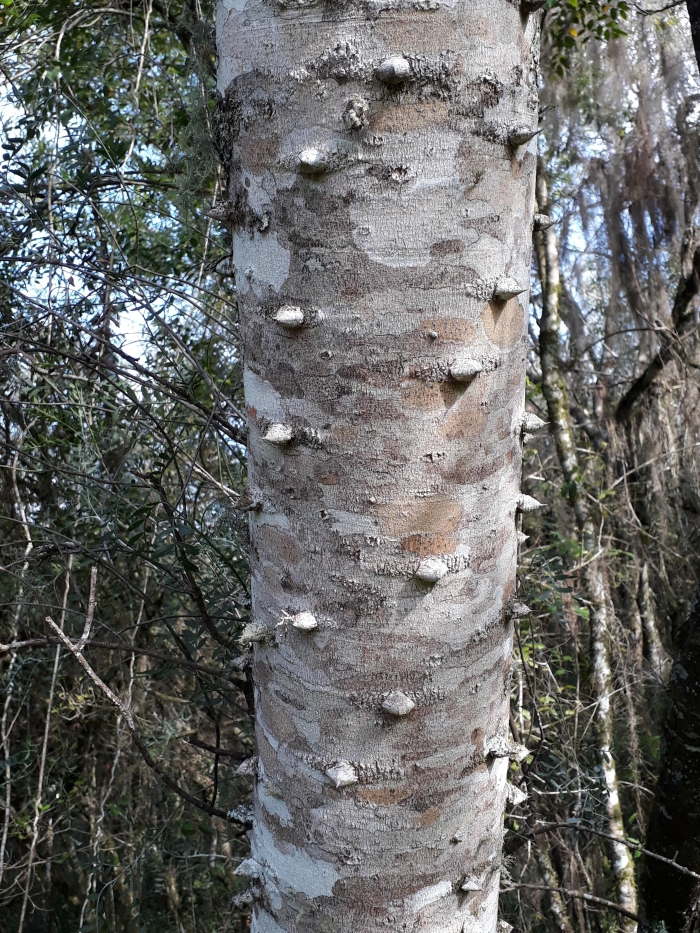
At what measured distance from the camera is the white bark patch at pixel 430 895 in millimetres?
778

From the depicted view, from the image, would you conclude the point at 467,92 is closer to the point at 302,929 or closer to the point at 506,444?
the point at 506,444

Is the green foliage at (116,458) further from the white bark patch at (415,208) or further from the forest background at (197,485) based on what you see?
the white bark patch at (415,208)

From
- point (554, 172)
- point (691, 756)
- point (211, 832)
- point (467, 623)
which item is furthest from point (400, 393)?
point (554, 172)

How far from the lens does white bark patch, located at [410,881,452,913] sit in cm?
78

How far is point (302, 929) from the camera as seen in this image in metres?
0.80

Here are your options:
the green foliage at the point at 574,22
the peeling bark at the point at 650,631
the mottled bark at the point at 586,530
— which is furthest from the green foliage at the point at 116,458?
the peeling bark at the point at 650,631

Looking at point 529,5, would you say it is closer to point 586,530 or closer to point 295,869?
point 295,869

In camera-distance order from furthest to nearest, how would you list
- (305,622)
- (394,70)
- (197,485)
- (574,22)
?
1. (574,22)
2. (197,485)
3. (305,622)
4. (394,70)

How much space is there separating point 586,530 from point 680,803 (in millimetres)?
1726

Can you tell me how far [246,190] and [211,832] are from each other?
2131 mm

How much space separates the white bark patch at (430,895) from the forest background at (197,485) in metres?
0.24

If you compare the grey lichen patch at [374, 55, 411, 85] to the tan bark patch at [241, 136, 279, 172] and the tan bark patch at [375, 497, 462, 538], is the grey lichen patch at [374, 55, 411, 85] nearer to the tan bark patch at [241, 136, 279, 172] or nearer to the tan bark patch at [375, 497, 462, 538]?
the tan bark patch at [241, 136, 279, 172]

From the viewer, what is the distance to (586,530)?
3.43 metres

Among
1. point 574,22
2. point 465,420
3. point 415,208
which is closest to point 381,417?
point 465,420
